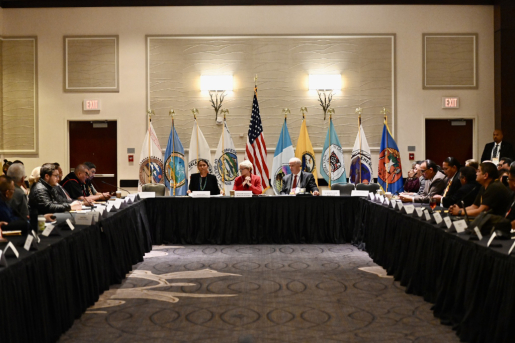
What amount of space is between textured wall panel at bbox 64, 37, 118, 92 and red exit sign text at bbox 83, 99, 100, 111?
20cm

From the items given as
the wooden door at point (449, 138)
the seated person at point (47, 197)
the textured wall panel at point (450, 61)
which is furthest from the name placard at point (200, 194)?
the textured wall panel at point (450, 61)

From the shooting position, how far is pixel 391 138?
29.2 feet

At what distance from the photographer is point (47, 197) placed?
5.31 metres

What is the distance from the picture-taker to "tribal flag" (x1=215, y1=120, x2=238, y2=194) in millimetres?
8961

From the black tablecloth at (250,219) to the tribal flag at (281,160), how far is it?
1808 mm

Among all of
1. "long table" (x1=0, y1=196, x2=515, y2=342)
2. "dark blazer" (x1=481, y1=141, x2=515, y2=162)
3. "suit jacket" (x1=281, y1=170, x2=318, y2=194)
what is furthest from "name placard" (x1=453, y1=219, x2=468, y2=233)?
"dark blazer" (x1=481, y1=141, x2=515, y2=162)

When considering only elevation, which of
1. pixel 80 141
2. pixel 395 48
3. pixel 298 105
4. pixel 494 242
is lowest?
pixel 494 242

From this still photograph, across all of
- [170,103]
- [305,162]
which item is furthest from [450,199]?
[170,103]

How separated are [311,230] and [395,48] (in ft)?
13.2

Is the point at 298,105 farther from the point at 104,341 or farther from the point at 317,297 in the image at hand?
the point at 104,341

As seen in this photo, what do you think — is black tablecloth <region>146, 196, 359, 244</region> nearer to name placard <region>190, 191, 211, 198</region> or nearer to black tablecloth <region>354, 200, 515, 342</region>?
name placard <region>190, 191, 211, 198</region>

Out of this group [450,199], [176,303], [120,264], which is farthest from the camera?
[450,199]

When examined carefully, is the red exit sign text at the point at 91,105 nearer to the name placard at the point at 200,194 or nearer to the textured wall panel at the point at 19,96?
the textured wall panel at the point at 19,96

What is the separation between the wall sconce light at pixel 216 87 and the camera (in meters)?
9.19
